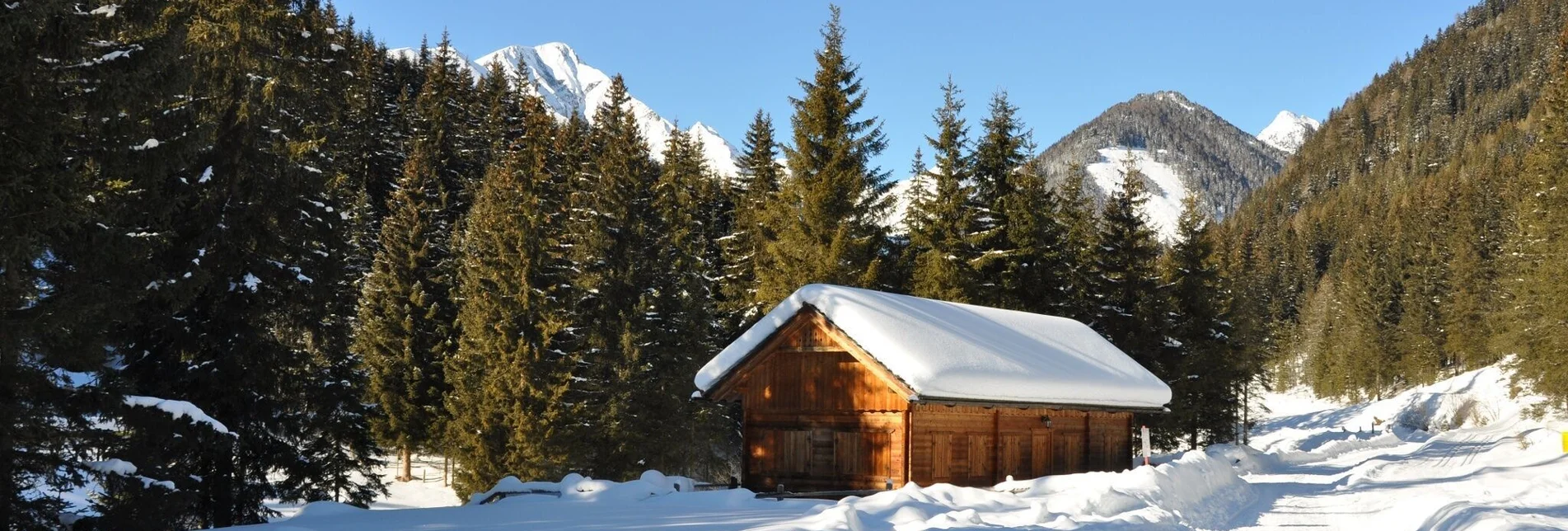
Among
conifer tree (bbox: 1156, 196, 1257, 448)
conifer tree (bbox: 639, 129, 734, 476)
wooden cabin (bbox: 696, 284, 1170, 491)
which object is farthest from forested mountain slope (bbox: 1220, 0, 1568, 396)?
wooden cabin (bbox: 696, 284, 1170, 491)

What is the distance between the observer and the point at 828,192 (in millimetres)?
34344

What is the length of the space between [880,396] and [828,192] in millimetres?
12605

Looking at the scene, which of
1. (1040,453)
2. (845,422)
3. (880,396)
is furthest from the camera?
(1040,453)

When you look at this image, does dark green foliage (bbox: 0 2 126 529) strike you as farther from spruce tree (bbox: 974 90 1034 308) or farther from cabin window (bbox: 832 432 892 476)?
spruce tree (bbox: 974 90 1034 308)

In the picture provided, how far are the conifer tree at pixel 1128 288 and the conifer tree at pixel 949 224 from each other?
7.36 metres

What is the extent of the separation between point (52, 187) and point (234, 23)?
883 cm

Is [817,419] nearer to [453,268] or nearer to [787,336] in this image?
[787,336]

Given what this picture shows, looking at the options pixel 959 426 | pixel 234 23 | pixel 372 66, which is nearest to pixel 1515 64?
pixel 372 66

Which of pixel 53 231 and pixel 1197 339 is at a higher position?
pixel 53 231

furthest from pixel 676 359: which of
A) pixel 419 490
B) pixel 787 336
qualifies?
pixel 787 336

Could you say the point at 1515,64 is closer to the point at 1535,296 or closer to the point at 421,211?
the point at 1535,296

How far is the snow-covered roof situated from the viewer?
22281 millimetres

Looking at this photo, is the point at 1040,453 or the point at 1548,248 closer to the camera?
the point at 1040,453

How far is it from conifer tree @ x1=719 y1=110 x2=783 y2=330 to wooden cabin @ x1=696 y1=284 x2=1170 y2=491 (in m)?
10.9
